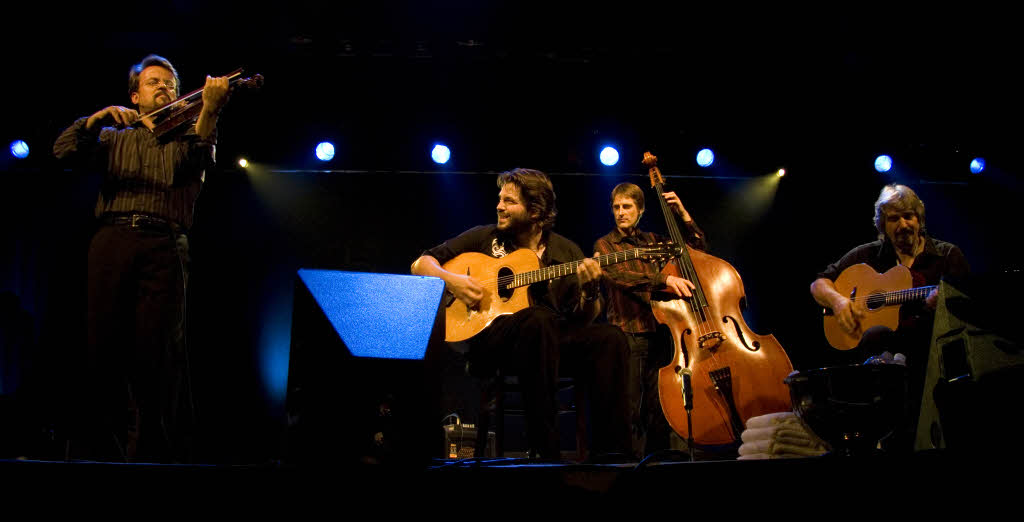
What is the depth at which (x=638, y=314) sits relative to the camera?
4.32 m

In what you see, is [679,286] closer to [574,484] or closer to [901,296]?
[901,296]

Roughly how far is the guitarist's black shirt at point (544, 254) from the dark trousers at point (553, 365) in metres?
0.20

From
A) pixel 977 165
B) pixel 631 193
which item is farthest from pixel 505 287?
pixel 977 165

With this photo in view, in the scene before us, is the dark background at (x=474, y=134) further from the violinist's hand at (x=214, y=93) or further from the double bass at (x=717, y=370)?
the double bass at (x=717, y=370)

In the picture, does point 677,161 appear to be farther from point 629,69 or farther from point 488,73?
point 488,73

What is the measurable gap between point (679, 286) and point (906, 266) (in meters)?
1.38

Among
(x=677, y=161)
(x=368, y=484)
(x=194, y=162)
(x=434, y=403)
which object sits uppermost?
(x=677, y=161)

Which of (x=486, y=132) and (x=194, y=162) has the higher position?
(x=486, y=132)

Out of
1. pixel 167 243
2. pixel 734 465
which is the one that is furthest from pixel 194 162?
pixel 734 465

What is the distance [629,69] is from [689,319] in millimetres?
2610

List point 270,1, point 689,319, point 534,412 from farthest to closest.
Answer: point 270,1 → point 689,319 → point 534,412

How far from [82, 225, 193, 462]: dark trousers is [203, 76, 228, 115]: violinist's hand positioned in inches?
23.3

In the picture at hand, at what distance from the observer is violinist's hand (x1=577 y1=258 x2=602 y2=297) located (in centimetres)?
343

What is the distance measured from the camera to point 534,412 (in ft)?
9.68
